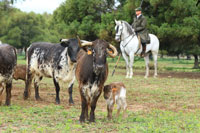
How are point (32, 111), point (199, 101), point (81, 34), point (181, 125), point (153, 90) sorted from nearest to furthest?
point (181, 125) < point (32, 111) < point (199, 101) < point (153, 90) < point (81, 34)

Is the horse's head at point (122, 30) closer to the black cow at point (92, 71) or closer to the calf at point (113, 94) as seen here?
the calf at point (113, 94)

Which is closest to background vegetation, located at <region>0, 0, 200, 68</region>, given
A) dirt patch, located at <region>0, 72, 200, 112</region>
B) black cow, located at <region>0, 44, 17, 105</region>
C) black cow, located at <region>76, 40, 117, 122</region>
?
dirt patch, located at <region>0, 72, 200, 112</region>

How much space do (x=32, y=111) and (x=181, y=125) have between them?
12.7ft

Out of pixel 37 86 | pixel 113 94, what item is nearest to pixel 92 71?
pixel 113 94

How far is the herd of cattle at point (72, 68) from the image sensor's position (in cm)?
702

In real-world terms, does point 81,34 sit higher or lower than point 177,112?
higher

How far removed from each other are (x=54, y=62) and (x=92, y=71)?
3102 millimetres

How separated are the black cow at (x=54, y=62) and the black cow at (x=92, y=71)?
7.05 ft

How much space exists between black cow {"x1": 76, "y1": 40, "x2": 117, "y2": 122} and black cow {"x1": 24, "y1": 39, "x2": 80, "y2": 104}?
2.15 m

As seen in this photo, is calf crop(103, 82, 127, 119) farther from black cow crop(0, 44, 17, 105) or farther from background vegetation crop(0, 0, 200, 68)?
background vegetation crop(0, 0, 200, 68)

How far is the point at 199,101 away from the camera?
34.2 ft

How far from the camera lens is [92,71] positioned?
23.0ft

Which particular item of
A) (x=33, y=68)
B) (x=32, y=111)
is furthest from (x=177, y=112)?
(x=33, y=68)

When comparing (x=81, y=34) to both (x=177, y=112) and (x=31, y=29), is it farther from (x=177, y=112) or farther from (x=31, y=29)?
(x=31, y=29)
